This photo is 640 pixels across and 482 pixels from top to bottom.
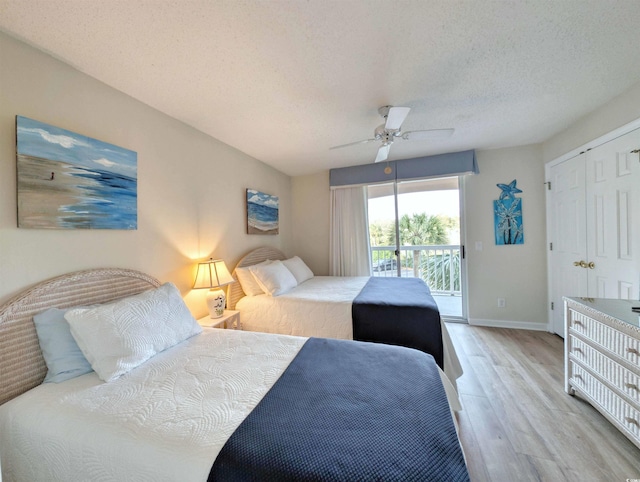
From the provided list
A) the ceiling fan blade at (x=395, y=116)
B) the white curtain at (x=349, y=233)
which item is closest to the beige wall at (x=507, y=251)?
the white curtain at (x=349, y=233)

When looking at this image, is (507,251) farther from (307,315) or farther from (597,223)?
(307,315)

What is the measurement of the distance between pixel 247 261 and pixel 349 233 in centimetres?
170

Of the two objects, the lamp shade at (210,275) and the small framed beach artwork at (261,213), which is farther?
the small framed beach artwork at (261,213)

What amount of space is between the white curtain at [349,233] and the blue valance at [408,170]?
0.56ft

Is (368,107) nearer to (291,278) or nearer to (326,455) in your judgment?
(291,278)

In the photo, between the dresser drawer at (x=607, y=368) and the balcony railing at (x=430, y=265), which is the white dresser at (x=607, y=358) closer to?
the dresser drawer at (x=607, y=368)

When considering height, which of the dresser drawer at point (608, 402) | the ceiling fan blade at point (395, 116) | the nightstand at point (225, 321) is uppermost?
the ceiling fan blade at point (395, 116)

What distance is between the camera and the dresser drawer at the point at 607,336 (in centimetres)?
139

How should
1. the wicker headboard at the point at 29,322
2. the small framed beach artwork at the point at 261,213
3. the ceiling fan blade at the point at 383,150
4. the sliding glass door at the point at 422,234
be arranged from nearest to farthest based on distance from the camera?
the wicker headboard at the point at 29,322 → the ceiling fan blade at the point at 383,150 → the small framed beach artwork at the point at 261,213 → the sliding glass door at the point at 422,234

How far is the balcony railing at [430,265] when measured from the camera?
421cm

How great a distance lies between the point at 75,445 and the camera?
910 millimetres

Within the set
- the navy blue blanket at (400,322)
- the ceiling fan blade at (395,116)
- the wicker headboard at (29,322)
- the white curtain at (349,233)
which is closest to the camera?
the wicker headboard at (29,322)

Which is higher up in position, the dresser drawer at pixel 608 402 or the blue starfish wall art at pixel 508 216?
the blue starfish wall art at pixel 508 216

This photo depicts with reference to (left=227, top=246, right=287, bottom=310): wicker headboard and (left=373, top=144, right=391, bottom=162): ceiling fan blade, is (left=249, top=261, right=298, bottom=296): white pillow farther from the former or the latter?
(left=373, top=144, right=391, bottom=162): ceiling fan blade
